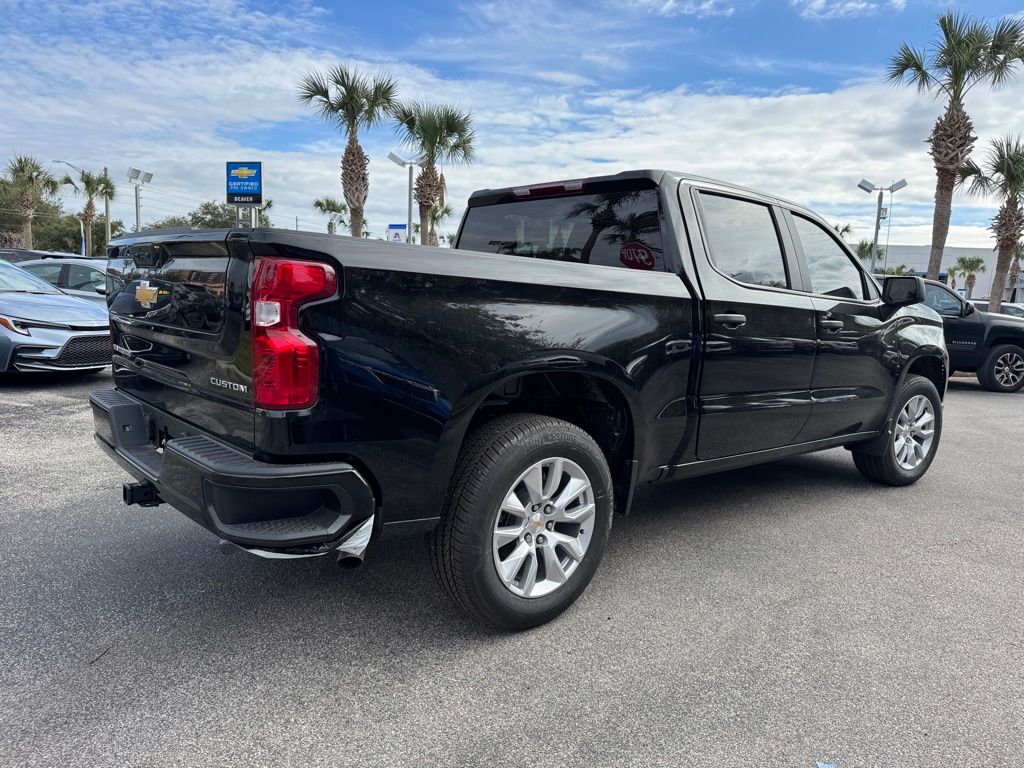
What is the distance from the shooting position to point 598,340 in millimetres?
2912

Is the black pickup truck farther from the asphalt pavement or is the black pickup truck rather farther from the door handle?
the asphalt pavement

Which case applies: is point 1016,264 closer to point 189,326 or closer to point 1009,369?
point 1009,369

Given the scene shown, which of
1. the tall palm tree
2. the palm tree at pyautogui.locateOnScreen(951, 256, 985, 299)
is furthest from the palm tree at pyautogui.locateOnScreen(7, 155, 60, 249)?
the palm tree at pyautogui.locateOnScreen(951, 256, 985, 299)

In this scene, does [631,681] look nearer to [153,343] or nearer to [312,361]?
[312,361]

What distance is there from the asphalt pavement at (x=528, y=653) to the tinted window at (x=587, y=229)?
150cm

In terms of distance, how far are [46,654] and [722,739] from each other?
2332mm

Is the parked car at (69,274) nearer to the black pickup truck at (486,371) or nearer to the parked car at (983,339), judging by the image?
the black pickup truck at (486,371)

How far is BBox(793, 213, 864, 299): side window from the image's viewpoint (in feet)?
13.6

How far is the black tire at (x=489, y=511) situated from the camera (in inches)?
102

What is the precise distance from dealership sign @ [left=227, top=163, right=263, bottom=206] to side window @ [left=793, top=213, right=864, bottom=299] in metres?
14.4

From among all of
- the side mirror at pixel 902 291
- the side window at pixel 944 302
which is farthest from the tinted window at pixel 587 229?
the side window at pixel 944 302

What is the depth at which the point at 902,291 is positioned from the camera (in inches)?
177

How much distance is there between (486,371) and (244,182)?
15.5 m

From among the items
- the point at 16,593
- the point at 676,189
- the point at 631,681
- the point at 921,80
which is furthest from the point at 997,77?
the point at 16,593
